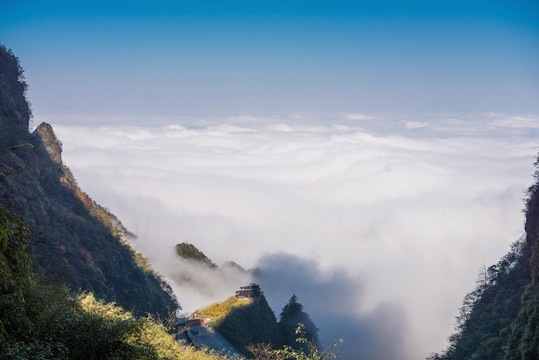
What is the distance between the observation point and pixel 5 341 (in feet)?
29.6

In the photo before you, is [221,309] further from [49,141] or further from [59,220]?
[49,141]

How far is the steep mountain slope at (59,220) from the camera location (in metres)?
37.1

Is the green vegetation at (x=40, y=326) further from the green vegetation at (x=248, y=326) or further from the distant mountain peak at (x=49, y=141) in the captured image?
the distant mountain peak at (x=49, y=141)

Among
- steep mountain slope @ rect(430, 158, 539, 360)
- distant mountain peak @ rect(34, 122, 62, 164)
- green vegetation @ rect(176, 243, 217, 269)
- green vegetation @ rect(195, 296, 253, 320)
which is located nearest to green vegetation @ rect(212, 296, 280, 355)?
green vegetation @ rect(195, 296, 253, 320)

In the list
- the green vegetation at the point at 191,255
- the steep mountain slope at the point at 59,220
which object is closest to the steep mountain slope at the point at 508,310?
the steep mountain slope at the point at 59,220

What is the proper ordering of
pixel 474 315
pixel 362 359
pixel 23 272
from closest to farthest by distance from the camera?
pixel 23 272 < pixel 474 315 < pixel 362 359

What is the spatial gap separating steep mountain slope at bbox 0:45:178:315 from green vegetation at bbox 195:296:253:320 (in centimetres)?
403

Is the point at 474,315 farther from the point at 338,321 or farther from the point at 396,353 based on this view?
the point at 338,321

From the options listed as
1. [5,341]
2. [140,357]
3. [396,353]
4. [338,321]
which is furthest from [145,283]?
[338,321]

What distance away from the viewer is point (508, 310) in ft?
147

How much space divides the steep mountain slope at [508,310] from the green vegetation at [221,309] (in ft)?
72.3

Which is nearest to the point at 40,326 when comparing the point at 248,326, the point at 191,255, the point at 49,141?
the point at 248,326

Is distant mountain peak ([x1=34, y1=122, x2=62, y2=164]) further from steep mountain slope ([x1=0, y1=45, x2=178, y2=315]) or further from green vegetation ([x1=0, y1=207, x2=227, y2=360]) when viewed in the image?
green vegetation ([x1=0, y1=207, x2=227, y2=360])

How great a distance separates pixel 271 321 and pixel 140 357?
4443cm
